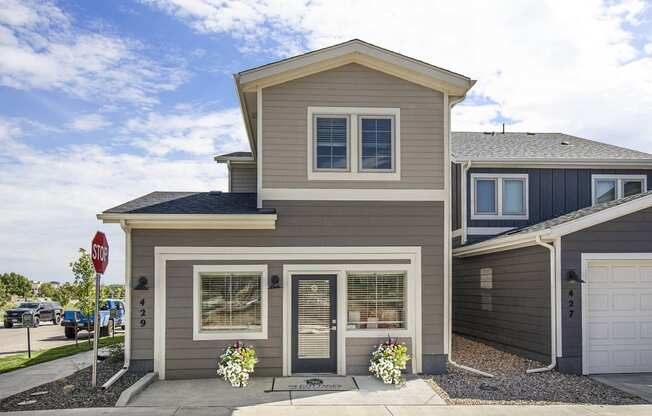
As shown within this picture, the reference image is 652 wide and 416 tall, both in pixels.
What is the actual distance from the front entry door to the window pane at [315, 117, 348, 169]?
6.97ft

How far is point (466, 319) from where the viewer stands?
15828 millimetres

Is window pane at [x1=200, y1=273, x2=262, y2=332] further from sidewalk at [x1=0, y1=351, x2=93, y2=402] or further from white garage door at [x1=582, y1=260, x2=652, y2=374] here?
white garage door at [x1=582, y1=260, x2=652, y2=374]

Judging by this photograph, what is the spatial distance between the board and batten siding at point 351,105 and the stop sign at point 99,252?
3.03 m

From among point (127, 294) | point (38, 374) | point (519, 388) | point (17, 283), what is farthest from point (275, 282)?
point (17, 283)

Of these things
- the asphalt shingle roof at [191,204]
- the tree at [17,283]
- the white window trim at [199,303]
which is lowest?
the tree at [17,283]

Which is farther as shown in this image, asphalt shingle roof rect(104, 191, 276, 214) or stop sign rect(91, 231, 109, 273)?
asphalt shingle roof rect(104, 191, 276, 214)

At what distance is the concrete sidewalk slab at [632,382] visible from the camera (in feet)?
30.8

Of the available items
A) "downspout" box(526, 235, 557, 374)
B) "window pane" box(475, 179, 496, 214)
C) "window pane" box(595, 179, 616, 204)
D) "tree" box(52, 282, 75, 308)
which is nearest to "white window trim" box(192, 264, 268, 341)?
"downspout" box(526, 235, 557, 374)

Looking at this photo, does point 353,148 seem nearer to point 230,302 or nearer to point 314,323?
point 314,323

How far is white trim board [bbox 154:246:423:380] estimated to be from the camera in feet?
34.4

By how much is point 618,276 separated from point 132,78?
36.5 ft

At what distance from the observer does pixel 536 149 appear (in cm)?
1672

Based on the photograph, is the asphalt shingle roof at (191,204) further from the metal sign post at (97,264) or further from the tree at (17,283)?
the tree at (17,283)

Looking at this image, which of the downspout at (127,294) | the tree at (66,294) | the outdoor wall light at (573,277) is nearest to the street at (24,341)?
the tree at (66,294)
